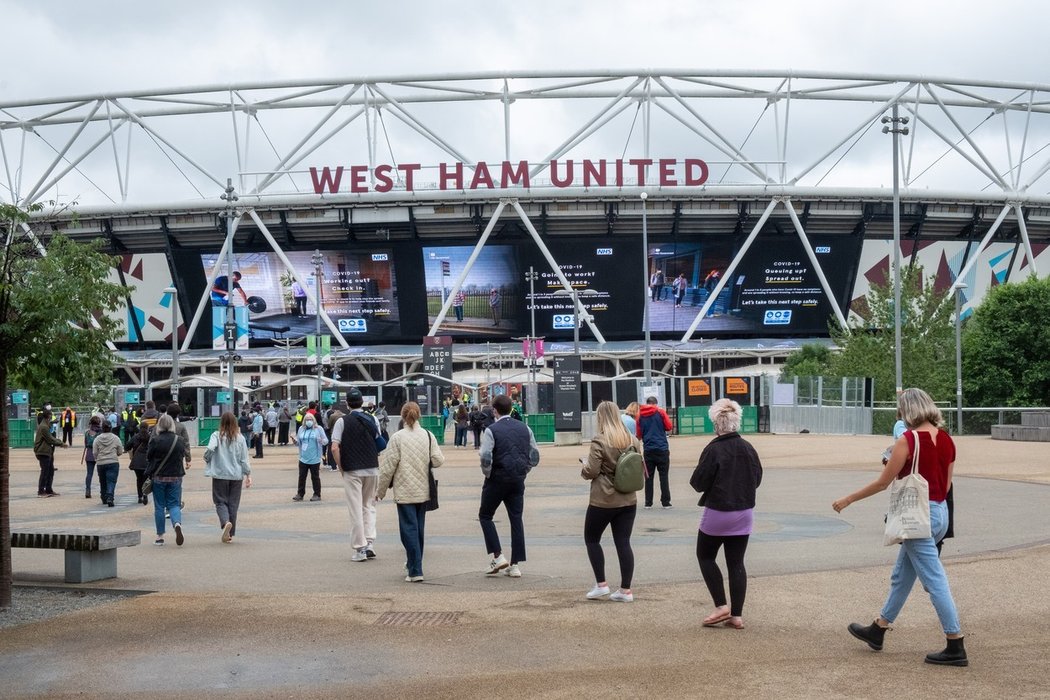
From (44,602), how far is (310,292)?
2180 inches

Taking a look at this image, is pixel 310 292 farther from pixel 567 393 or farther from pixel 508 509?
pixel 508 509

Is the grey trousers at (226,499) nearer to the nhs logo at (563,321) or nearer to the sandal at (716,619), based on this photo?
the sandal at (716,619)

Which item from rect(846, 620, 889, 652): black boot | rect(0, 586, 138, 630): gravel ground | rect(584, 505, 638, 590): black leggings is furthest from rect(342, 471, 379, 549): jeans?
rect(846, 620, 889, 652): black boot

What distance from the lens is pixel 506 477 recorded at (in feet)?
37.2

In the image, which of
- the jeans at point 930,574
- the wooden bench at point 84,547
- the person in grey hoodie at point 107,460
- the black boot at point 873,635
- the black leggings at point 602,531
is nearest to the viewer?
the jeans at point 930,574

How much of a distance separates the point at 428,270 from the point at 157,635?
56602 millimetres

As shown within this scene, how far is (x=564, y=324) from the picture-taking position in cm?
6494

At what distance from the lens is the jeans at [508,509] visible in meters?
11.4

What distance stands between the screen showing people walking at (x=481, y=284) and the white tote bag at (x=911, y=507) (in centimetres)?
5736

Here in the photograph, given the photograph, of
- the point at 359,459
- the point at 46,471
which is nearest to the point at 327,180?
the point at 46,471

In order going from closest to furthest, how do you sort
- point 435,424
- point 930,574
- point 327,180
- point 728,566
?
point 930,574
point 728,566
point 435,424
point 327,180

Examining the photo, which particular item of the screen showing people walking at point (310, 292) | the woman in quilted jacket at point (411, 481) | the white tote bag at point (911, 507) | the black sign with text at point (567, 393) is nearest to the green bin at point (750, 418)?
the black sign with text at point (567, 393)

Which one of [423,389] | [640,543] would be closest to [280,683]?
[640,543]

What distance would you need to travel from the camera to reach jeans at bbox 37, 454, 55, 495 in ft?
73.6
